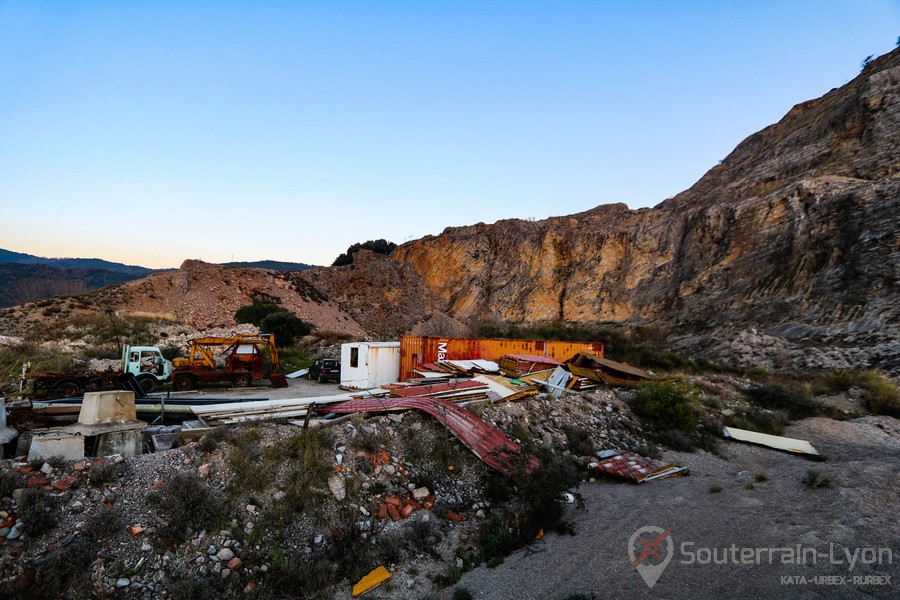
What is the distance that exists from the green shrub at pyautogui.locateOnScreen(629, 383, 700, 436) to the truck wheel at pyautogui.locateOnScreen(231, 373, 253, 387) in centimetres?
1330

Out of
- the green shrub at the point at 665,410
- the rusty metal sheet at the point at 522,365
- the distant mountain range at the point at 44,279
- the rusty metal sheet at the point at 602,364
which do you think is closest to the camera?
the green shrub at the point at 665,410

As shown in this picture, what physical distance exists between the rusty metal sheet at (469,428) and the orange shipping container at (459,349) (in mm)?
6487

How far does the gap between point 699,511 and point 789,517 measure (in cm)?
93

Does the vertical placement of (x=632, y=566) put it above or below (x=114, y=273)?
below

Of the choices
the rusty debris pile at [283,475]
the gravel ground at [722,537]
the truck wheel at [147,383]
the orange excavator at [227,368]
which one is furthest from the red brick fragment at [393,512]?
the truck wheel at [147,383]

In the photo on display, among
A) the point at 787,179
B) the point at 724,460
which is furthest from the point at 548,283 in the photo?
the point at 724,460

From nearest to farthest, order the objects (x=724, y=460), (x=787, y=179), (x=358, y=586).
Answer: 1. (x=358, y=586)
2. (x=724, y=460)
3. (x=787, y=179)

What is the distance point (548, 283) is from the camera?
38250 mm

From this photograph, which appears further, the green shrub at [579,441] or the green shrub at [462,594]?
the green shrub at [579,441]

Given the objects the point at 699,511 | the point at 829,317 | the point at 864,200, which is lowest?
the point at 699,511

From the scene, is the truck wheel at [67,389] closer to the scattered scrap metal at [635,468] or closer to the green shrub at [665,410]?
the scattered scrap metal at [635,468]

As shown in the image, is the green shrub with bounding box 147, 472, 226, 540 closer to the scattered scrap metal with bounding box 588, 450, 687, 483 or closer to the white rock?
the white rock

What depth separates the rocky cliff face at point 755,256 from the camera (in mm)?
18500

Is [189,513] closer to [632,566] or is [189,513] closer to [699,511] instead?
[632,566]
